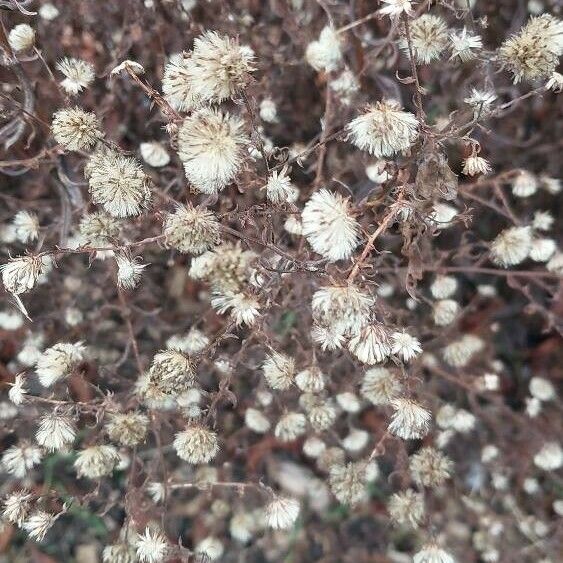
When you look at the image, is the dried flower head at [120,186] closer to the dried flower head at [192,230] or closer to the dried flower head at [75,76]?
the dried flower head at [192,230]

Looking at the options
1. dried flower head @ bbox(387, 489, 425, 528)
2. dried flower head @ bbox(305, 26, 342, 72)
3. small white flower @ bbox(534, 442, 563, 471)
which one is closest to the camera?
dried flower head @ bbox(305, 26, 342, 72)

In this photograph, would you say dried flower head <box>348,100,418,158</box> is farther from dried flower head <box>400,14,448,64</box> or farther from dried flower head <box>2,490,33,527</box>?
dried flower head <box>2,490,33,527</box>

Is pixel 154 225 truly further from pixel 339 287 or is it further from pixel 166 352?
pixel 339 287

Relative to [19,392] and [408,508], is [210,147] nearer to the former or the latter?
[19,392]

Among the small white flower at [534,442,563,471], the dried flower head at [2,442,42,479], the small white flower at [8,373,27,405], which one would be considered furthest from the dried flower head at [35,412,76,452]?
the small white flower at [534,442,563,471]

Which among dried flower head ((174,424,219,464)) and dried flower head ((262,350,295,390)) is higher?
dried flower head ((262,350,295,390))

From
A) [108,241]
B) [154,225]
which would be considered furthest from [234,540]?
[108,241]
